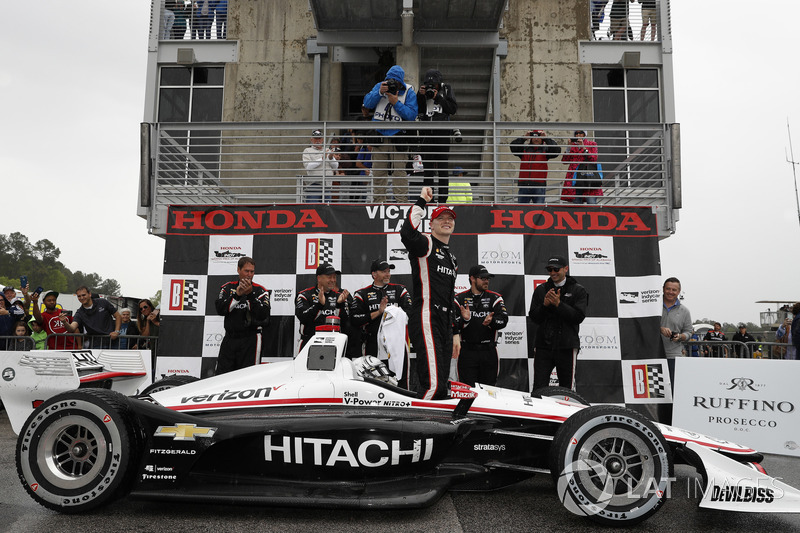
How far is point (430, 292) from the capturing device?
4.17 m

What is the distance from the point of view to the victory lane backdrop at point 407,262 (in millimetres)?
6512

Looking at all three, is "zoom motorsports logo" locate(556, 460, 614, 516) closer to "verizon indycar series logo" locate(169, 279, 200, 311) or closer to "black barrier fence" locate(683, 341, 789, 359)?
"black barrier fence" locate(683, 341, 789, 359)

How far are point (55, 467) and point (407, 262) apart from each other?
4012mm

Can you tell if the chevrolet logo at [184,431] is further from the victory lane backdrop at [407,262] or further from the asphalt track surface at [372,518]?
the victory lane backdrop at [407,262]

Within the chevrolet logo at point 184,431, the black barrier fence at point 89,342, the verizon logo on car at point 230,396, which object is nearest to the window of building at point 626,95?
the black barrier fence at point 89,342

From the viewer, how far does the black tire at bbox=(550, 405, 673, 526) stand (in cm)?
326

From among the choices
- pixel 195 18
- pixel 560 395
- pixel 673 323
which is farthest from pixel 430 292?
pixel 195 18

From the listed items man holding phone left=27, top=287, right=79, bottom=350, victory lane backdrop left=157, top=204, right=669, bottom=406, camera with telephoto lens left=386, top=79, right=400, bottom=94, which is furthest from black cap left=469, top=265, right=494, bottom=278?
man holding phone left=27, top=287, right=79, bottom=350

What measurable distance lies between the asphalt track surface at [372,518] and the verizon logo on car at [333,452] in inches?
12.2

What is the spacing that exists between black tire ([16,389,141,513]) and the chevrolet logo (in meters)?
0.14

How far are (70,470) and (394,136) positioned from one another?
4832 mm

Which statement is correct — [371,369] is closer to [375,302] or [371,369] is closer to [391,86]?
[375,302]

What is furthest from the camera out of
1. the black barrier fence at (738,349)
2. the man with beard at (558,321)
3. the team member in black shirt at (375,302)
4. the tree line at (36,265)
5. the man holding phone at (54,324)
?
the tree line at (36,265)

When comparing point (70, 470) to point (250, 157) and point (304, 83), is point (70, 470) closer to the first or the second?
point (250, 157)
